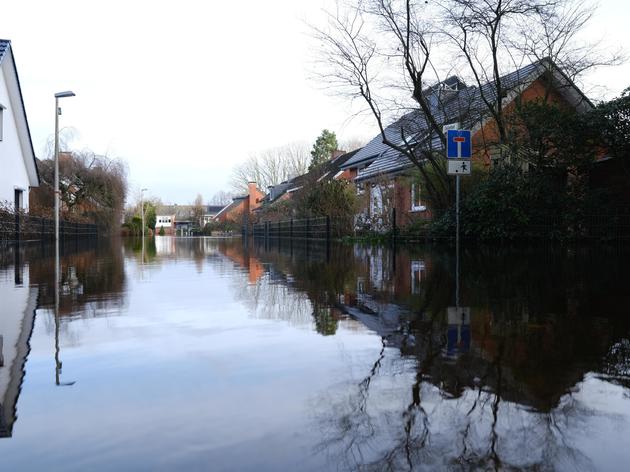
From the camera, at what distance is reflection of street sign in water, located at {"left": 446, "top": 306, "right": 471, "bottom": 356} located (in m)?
3.79

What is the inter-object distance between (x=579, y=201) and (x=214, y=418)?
53.3 ft

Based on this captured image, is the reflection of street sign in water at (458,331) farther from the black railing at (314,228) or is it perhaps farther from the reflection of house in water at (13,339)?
the black railing at (314,228)

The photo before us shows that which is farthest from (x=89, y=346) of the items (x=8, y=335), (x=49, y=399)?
(x=49, y=399)

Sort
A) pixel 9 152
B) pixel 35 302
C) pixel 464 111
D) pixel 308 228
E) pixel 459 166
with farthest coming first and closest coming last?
pixel 9 152, pixel 308 228, pixel 464 111, pixel 459 166, pixel 35 302

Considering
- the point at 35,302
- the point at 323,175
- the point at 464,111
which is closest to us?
the point at 35,302

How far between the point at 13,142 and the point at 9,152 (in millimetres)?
906

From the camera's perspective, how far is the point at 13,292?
7.00 metres

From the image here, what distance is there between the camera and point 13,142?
2730 centimetres

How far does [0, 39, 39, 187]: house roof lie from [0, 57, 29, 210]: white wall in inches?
4.8

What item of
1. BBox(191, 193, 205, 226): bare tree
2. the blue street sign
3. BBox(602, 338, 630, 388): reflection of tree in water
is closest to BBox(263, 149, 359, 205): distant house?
the blue street sign

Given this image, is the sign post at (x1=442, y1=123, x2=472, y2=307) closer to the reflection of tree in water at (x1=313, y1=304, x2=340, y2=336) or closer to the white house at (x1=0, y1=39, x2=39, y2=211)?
the reflection of tree in water at (x1=313, y1=304, x2=340, y2=336)

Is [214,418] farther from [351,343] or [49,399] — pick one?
[351,343]

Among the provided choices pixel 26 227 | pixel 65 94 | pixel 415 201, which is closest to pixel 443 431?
pixel 415 201

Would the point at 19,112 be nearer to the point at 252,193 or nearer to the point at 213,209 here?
the point at 252,193
